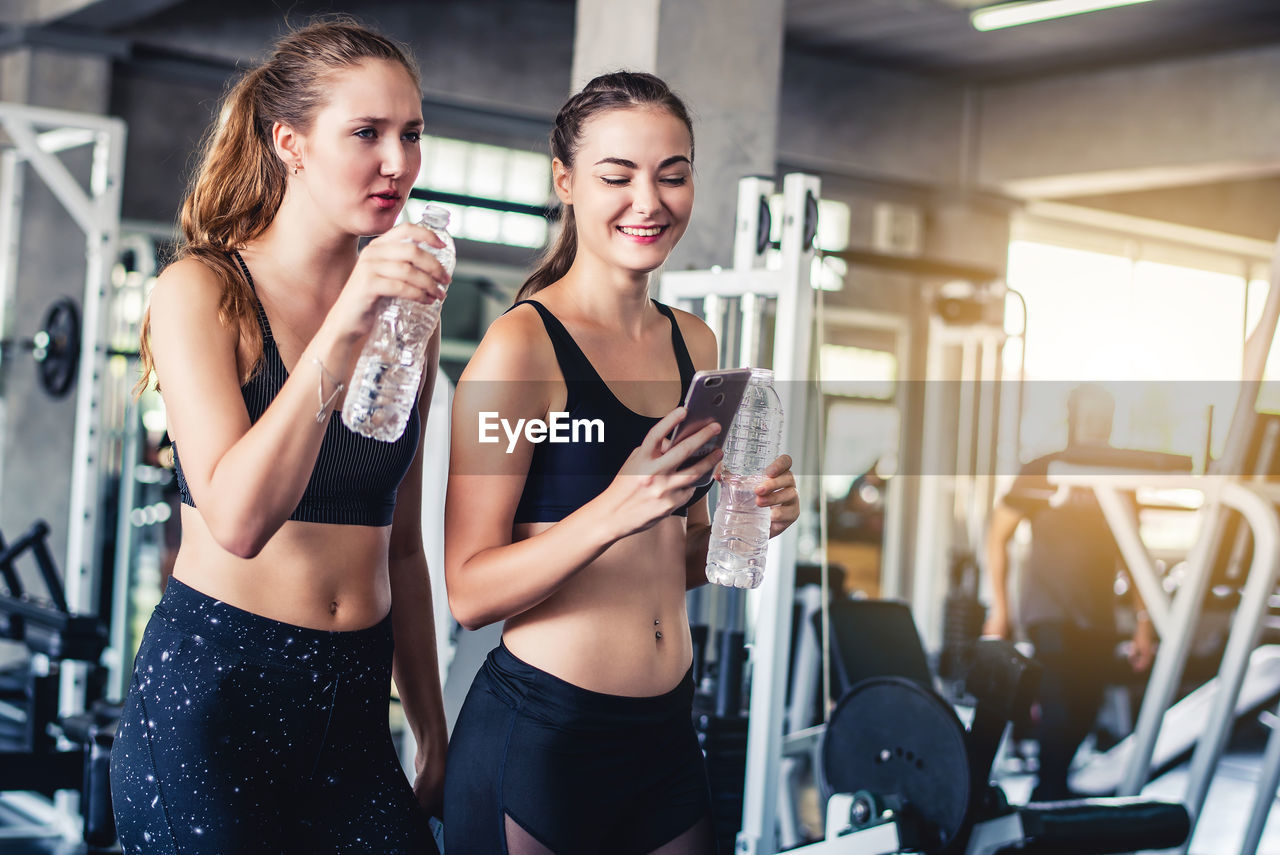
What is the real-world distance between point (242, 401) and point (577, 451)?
35 centimetres

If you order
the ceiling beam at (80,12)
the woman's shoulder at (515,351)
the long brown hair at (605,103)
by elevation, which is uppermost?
the ceiling beam at (80,12)

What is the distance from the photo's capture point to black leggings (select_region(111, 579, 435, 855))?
114 cm

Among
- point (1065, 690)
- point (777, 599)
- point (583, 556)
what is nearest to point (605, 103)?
point (583, 556)

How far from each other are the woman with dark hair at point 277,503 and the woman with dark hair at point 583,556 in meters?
0.11

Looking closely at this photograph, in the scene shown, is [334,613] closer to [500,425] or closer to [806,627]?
[500,425]

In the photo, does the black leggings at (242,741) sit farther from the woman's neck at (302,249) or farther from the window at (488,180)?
the window at (488,180)

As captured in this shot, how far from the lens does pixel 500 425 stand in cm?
122

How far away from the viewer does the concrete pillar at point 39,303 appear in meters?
6.39

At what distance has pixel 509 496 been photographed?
1246mm

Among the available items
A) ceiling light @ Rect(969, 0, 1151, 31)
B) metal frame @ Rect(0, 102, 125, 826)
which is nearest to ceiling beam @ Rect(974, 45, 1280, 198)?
ceiling light @ Rect(969, 0, 1151, 31)

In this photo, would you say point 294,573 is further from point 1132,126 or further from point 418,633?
point 1132,126

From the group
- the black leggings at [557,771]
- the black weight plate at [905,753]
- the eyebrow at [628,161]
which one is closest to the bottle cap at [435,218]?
the eyebrow at [628,161]

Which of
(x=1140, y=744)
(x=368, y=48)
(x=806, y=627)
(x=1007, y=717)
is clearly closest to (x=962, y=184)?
(x=806, y=627)

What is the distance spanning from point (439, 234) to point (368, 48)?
257 mm
